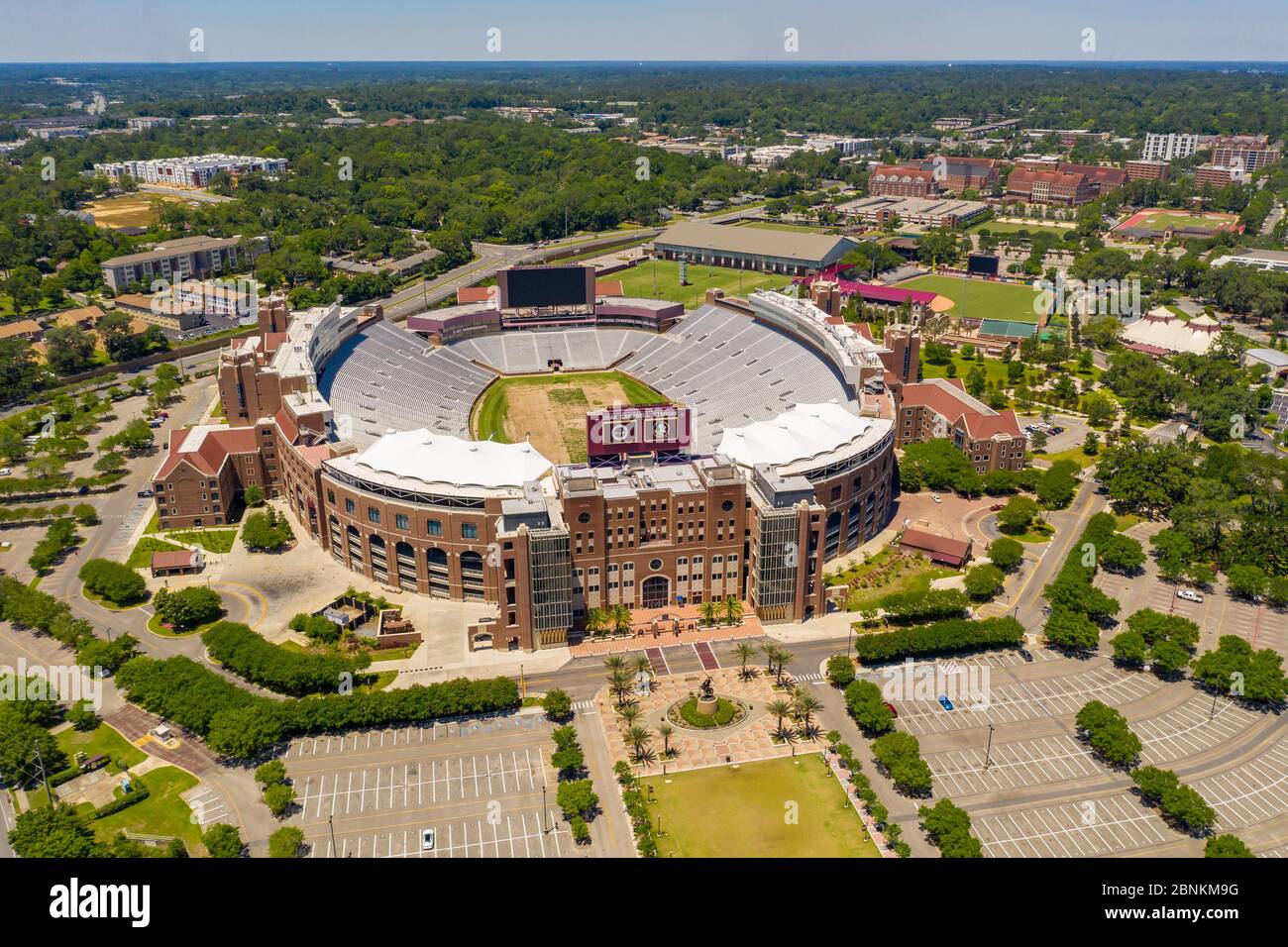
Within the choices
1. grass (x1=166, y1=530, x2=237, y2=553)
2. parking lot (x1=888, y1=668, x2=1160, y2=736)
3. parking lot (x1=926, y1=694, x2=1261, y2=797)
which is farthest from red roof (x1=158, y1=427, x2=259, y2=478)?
parking lot (x1=926, y1=694, x2=1261, y2=797)

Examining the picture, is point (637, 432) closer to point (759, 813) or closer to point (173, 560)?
point (759, 813)

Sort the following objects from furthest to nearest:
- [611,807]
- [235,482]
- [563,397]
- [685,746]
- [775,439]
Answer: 1. [563,397]
2. [235,482]
3. [775,439]
4. [685,746]
5. [611,807]

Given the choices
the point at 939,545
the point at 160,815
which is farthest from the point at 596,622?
the point at 160,815

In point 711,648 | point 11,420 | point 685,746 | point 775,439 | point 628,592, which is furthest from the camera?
point 11,420

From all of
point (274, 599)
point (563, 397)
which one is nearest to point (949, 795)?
point (274, 599)

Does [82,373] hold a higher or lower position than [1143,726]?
higher
